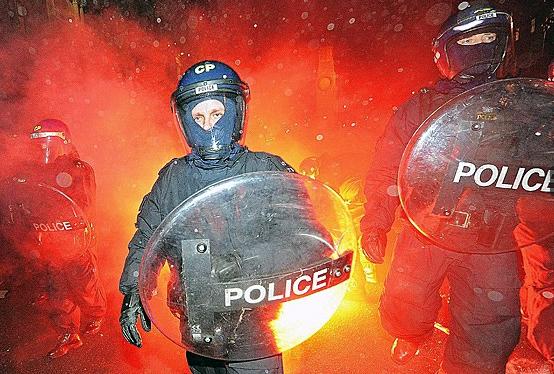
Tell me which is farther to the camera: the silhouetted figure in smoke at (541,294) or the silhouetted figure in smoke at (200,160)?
the silhouetted figure in smoke at (541,294)

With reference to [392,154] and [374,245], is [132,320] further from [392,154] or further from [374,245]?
[392,154]

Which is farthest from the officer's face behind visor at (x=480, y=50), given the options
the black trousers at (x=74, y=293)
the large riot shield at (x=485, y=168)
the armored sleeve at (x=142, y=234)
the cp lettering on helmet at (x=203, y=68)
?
the black trousers at (x=74, y=293)

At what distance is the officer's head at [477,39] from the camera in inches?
87.0

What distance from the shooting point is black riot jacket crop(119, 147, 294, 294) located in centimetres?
198

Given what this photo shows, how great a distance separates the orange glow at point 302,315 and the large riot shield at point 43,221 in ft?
8.09

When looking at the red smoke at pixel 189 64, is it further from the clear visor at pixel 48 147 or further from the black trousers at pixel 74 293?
the clear visor at pixel 48 147

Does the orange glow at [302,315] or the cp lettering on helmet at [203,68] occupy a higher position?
the cp lettering on helmet at [203,68]

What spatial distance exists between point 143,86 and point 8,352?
352 inches

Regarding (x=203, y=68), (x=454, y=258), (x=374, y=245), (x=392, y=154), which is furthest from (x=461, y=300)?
(x=203, y=68)

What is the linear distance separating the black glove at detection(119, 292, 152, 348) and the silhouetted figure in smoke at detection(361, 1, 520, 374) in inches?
58.8

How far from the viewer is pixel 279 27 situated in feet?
50.1

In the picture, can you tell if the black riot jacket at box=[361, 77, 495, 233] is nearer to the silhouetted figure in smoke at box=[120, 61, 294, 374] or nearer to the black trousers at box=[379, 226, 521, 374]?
the black trousers at box=[379, 226, 521, 374]

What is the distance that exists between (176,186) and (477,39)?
2.22 meters

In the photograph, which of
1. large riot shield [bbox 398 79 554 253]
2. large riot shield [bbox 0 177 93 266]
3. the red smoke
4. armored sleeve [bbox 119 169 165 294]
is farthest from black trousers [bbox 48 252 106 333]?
large riot shield [bbox 398 79 554 253]
